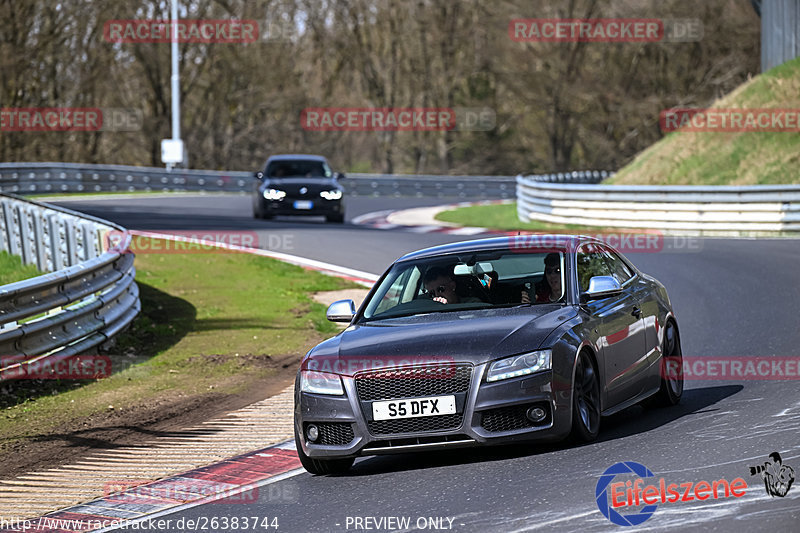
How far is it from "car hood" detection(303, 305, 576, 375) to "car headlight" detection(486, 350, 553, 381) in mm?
43

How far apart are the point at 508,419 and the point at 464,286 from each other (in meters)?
1.43

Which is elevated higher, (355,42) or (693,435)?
(355,42)

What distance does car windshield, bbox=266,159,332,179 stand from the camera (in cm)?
3130

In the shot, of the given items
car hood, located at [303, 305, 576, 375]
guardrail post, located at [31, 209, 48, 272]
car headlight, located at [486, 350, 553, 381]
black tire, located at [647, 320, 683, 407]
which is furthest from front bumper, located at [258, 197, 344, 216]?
car headlight, located at [486, 350, 553, 381]

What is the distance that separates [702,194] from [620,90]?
115 feet

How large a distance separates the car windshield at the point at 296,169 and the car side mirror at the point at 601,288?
75.4 ft

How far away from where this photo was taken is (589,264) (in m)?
9.13

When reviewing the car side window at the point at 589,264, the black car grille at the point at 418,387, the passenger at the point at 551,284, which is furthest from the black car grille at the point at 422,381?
the car side window at the point at 589,264

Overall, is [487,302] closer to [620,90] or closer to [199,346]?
[199,346]

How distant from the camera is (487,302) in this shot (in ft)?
28.1

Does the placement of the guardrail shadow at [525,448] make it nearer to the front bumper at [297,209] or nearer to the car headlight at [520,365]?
the car headlight at [520,365]

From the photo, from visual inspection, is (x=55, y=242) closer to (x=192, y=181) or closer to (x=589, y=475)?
(x=589, y=475)

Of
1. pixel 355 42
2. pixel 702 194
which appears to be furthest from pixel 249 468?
pixel 355 42

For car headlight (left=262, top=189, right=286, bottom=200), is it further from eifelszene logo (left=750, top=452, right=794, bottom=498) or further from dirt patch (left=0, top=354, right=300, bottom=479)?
eifelszene logo (left=750, top=452, right=794, bottom=498)
